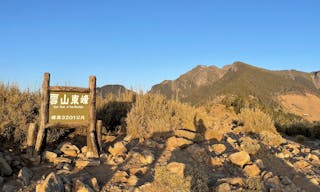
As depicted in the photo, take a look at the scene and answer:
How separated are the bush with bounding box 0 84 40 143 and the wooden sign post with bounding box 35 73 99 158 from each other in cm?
122

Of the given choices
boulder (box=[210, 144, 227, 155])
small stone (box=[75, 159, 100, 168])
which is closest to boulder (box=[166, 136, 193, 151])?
boulder (box=[210, 144, 227, 155])

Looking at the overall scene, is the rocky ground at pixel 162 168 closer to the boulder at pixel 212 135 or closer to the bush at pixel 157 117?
the boulder at pixel 212 135

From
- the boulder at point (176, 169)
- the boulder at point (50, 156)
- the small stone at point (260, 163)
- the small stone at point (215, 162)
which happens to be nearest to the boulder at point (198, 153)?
the small stone at point (215, 162)

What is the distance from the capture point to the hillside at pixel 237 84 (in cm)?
5309

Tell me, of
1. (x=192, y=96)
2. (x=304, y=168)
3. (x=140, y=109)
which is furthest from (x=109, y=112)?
(x=192, y=96)

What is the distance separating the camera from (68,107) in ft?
25.5

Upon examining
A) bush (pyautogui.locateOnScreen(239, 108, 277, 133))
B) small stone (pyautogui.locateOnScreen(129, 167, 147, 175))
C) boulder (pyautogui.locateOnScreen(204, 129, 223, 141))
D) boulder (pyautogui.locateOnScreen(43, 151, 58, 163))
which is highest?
bush (pyautogui.locateOnScreen(239, 108, 277, 133))

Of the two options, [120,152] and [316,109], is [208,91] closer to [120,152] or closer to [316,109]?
[316,109]

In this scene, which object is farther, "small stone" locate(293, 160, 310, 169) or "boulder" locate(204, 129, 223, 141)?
"boulder" locate(204, 129, 223, 141)

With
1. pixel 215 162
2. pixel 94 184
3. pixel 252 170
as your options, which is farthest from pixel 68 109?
pixel 252 170

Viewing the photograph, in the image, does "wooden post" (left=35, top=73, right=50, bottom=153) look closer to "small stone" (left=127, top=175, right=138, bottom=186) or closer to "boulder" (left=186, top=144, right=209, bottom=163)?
"small stone" (left=127, top=175, right=138, bottom=186)

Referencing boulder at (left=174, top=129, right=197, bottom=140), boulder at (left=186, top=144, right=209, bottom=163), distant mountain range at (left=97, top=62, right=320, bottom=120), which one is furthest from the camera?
distant mountain range at (left=97, top=62, right=320, bottom=120)

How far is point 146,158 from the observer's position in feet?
22.3

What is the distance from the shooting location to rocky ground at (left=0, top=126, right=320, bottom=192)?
17.5 ft
